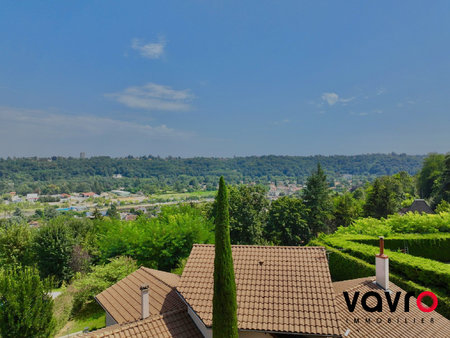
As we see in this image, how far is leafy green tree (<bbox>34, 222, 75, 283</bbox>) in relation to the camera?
24.1 m

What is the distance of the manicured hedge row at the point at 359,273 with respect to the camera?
34.8ft

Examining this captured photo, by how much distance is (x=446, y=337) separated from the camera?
8773 millimetres

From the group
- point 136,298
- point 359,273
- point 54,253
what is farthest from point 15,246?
point 359,273

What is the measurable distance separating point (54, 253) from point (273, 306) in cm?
2332

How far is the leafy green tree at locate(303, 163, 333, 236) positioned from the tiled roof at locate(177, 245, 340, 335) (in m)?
25.1

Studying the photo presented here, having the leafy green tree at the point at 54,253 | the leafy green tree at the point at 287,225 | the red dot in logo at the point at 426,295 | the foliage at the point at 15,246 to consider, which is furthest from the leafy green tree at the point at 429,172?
the foliage at the point at 15,246

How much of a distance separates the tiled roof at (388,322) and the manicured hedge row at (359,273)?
0.73 metres

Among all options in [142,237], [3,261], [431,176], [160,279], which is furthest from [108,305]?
[431,176]

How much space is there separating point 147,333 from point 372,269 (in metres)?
11.2

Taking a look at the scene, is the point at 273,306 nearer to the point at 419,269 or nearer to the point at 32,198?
the point at 419,269

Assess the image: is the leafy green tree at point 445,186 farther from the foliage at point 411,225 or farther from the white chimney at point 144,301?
the white chimney at point 144,301

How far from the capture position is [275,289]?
921 centimetres

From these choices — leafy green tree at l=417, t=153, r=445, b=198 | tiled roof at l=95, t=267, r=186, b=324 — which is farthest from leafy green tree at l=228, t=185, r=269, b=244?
leafy green tree at l=417, t=153, r=445, b=198

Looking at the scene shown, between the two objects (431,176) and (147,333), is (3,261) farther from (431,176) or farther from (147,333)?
(431,176)
